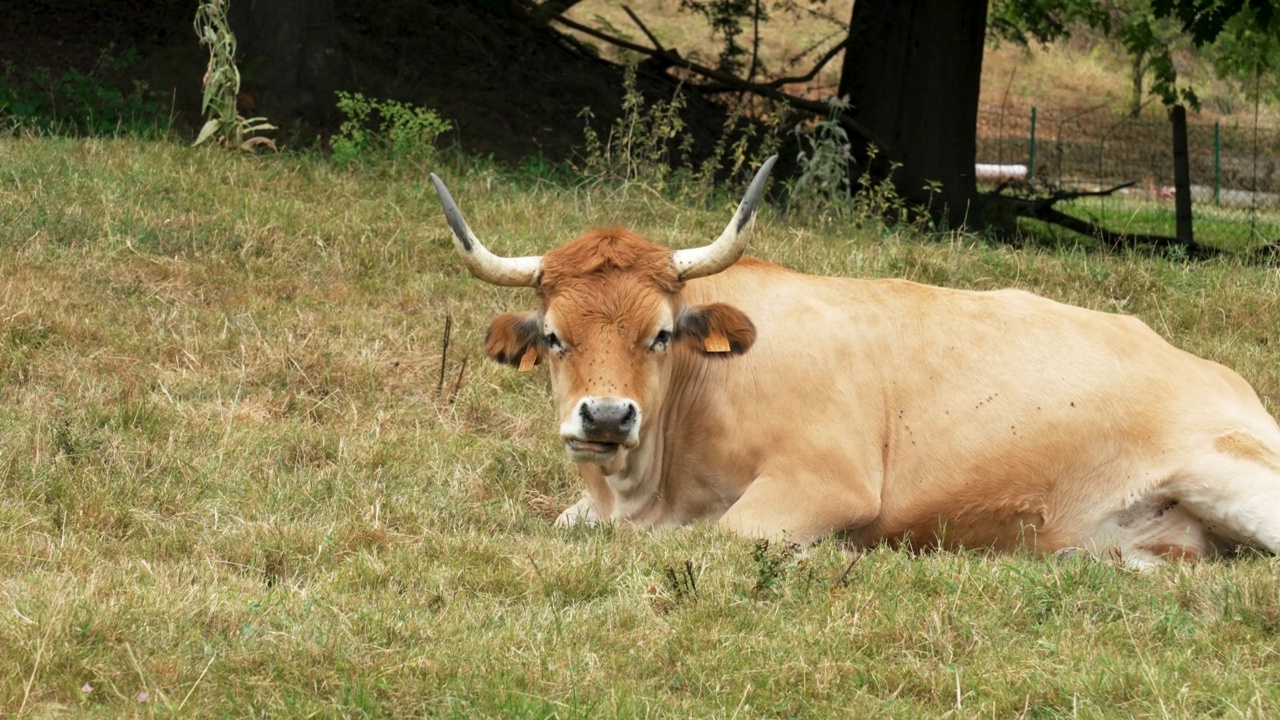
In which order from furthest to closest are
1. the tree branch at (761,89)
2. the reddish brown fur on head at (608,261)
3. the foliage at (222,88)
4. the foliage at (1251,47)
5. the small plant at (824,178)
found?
the foliage at (1251,47) < the tree branch at (761,89) < the small plant at (824,178) < the foliage at (222,88) < the reddish brown fur on head at (608,261)

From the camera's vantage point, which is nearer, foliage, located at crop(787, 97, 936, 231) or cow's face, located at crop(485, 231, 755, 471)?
cow's face, located at crop(485, 231, 755, 471)

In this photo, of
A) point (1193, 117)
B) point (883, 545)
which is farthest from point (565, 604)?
point (1193, 117)

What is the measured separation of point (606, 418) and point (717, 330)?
3.06 ft

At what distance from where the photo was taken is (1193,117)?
115ft

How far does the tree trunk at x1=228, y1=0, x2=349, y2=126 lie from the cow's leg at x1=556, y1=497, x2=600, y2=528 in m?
7.15

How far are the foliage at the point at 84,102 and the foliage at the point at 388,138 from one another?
1.49 m

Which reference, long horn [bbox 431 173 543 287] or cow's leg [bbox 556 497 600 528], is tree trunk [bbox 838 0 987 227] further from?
long horn [bbox 431 173 543 287]

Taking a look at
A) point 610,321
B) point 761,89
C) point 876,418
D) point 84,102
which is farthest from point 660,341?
point 761,89

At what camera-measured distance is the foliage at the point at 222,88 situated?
463 inches

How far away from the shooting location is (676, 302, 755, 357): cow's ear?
22.2ft

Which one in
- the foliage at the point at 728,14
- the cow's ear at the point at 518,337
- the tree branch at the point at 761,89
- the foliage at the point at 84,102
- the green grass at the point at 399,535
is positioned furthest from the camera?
the foliage at the point at 728,14

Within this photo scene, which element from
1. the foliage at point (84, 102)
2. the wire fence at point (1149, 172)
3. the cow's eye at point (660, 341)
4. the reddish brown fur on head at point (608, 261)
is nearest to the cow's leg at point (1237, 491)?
the cow's eye at point (660, 341)

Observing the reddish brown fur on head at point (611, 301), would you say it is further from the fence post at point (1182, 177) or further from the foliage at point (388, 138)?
the fence post at point (1182, 177)

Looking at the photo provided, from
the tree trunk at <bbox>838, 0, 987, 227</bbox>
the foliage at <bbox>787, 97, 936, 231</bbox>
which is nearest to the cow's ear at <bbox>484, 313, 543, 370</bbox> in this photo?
the foliage at <bbox>787, 97, 936, 231</bbox>
